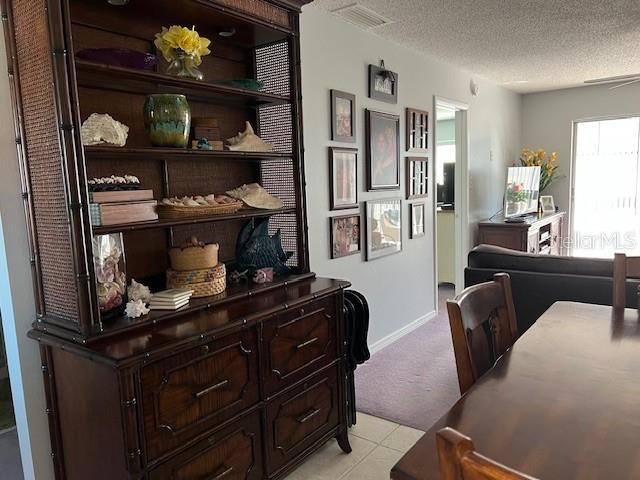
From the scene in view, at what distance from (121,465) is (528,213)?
531cm

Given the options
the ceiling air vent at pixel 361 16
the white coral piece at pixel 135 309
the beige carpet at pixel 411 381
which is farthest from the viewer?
the ceiling air vent at pixel 361 16

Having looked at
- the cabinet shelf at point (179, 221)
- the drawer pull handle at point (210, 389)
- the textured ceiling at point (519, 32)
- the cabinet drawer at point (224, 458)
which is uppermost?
the textured ceiling at point (519, 32)

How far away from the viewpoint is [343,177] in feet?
10.4

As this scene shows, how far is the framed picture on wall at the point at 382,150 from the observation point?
339 cm

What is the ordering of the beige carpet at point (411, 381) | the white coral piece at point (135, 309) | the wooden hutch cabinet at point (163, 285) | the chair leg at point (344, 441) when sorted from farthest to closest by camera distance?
the beige carpet at point (411, 381)
the chair leg at point (344, 441)
the white coral piece at point (135, 309)
the wooden hutch cabinet at point (163, 285)

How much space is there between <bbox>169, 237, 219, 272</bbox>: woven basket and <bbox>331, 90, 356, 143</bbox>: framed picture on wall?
1.39 metres

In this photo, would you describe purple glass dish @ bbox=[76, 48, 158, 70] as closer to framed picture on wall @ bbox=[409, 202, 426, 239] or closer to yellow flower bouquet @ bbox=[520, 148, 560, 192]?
framed picture on wall @ bbox=[409, 202, 426, 239]

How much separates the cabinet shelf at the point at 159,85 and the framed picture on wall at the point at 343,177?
80cm

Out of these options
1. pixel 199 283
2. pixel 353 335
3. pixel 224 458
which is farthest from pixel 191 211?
pixel 353 335

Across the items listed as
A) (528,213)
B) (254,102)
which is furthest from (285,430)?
(528,213)

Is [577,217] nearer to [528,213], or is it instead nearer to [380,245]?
[528,213]

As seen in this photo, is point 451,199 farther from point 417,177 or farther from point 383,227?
point 383,227

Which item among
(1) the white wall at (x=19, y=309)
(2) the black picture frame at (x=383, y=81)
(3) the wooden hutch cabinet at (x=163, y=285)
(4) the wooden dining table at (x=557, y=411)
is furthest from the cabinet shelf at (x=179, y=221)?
(2) the black picture frame at (x=383, y=81)

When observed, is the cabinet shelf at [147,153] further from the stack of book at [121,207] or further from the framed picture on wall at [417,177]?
the framed picture on wall at [417,177]
